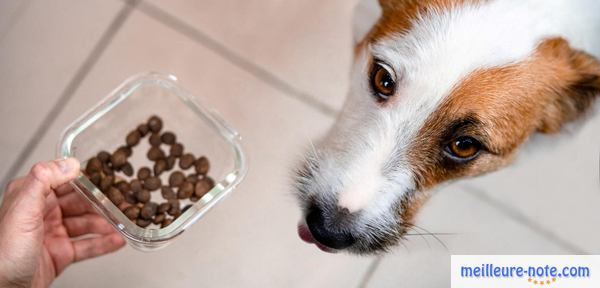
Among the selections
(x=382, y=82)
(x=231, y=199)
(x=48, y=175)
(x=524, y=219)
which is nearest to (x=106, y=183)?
(x=48, y=175)

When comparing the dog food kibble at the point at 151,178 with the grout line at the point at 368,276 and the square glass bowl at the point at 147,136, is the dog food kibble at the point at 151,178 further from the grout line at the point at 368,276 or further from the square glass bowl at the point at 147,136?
the grout line at the point at 368,276

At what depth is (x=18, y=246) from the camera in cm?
113

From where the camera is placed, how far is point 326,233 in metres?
1.13

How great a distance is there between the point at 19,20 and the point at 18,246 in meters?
0.86

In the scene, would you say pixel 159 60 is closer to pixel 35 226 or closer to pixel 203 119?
pixel 203 119

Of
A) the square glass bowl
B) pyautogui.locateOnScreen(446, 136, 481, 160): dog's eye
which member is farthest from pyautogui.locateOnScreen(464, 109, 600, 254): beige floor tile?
the square glass bowl

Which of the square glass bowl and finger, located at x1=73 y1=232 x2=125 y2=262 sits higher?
the square glass bowl

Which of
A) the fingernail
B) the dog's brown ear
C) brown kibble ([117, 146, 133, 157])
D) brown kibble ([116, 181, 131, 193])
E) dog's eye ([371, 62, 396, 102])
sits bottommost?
the fingernail

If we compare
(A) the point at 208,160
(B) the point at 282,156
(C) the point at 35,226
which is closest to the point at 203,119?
(A) the point at 208,160

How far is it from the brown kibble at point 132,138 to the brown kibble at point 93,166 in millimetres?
105

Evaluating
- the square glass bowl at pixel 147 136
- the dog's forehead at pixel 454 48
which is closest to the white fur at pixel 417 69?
the dog's forehead at pixel 454 48

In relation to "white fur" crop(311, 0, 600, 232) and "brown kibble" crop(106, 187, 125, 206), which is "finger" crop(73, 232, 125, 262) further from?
"white fur" crop(311, 0, 600, 232)

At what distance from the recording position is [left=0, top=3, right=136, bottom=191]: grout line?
1.62 m

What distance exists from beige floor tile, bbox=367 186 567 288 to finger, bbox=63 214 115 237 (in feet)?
2.24
